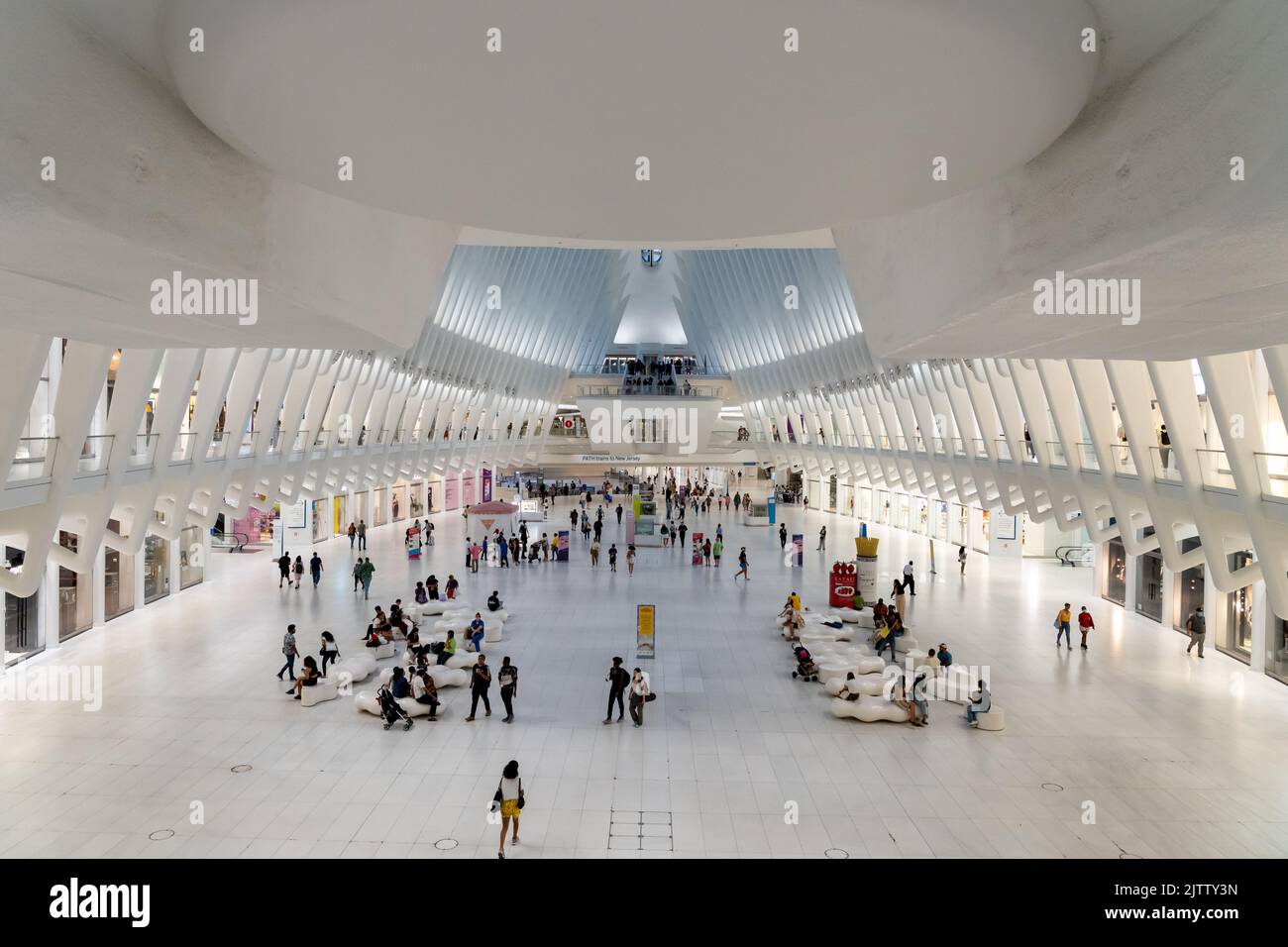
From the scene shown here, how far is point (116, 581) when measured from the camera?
19.2 metres

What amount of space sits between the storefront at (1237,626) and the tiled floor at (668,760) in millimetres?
724

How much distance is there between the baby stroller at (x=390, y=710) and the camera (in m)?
11.7

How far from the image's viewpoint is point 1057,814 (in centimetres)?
930

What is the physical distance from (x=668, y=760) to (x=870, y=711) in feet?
11.1

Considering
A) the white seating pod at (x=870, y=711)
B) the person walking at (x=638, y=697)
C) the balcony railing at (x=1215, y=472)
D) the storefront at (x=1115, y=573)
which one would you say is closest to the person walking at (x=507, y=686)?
the person walking at (x=638, y=697)

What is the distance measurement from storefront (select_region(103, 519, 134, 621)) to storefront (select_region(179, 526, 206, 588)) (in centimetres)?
285

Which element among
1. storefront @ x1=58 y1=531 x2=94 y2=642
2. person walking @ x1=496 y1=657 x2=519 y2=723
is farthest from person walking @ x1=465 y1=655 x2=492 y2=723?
storefront @ x1=58 y1=531 x2=94 y2=642

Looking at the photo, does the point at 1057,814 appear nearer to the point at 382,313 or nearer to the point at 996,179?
the point at 996,179

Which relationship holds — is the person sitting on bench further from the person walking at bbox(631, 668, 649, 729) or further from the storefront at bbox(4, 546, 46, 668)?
the storefront at bbox(4, 546, 46, 668)

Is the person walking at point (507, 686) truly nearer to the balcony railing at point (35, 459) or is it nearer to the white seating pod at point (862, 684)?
the white seating pod at point (862, 684)

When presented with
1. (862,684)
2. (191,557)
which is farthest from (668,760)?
(191,557)

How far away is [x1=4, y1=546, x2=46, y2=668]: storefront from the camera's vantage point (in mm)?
15073

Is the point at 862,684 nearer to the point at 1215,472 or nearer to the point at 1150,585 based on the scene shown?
the point at 1215,472
